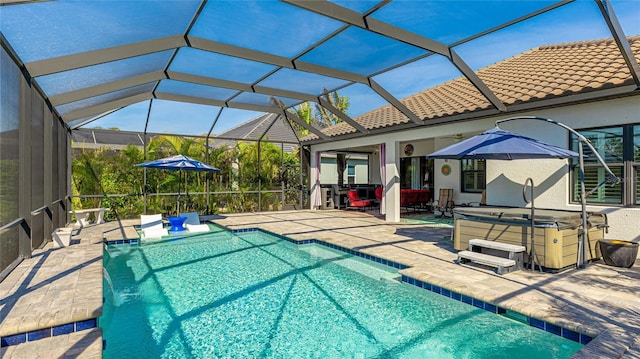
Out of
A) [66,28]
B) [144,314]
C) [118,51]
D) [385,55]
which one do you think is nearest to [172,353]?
Answer: [144,314]

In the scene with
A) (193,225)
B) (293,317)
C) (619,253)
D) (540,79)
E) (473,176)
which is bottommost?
(293,317)

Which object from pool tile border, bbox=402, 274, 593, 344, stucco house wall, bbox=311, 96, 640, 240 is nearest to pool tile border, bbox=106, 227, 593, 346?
pool tile border, bbox=402, 274, 593, 344

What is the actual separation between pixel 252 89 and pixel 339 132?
502 centimetres

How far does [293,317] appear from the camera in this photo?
15.8ft

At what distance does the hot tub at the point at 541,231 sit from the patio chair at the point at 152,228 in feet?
26.4

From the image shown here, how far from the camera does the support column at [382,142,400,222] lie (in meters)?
11.8

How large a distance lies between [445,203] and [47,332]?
12.2 m

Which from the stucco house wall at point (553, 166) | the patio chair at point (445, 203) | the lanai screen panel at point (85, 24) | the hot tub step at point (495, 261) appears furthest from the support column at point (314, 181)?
the hot tub step at point (495, 261)

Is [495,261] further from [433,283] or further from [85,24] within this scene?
[85,24]

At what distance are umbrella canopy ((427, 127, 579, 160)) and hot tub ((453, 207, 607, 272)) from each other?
3.44 feet

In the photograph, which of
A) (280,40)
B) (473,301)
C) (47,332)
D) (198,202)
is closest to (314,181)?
(198,202)

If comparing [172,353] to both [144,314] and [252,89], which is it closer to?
[144,314]

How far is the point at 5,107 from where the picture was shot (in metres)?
5.02

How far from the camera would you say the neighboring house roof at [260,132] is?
1524 centimetres
